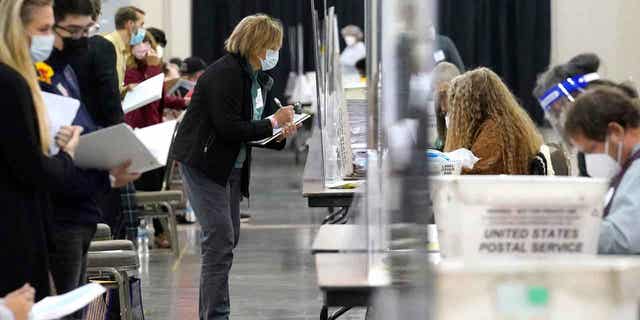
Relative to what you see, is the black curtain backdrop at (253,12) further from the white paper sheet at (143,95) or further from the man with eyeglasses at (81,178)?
the man with eyeglasses at (81,178)

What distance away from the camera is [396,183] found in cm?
238

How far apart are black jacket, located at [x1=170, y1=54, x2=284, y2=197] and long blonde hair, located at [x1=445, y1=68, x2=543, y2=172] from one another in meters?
0.80

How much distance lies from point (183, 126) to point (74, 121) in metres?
1.73

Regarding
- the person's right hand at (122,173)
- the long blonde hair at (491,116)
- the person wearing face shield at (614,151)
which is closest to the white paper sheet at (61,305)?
the person's right hand at (122,173)

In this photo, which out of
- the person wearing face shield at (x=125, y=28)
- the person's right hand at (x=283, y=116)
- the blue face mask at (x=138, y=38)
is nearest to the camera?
the person's right hand at (x=283, y=116)

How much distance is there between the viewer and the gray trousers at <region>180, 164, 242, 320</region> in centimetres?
522

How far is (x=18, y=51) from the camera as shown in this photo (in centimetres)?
313

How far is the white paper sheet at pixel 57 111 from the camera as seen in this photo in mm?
3316

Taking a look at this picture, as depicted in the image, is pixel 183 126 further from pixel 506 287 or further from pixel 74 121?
pixel 506 287

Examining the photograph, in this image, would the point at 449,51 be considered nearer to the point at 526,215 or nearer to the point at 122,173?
the point at 122,173

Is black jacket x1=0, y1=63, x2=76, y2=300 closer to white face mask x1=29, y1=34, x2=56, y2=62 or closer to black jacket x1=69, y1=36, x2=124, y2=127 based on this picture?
white face mask x1=29, y1=34, x2=56, y2=62

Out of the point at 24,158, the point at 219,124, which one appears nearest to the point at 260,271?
the point at 219,124

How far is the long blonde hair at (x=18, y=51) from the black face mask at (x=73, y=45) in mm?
473

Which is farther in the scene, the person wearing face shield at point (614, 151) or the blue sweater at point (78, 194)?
the blue sweater at point (78, 194)
